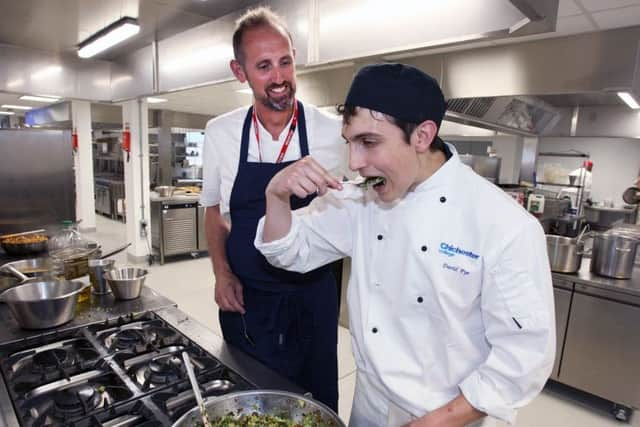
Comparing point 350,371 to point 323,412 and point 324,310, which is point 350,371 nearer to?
point 324,310

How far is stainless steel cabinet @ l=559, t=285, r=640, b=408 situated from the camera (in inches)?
103

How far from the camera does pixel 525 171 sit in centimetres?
746

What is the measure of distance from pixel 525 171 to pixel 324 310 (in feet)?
23.4

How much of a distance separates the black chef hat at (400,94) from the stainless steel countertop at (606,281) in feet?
8.04

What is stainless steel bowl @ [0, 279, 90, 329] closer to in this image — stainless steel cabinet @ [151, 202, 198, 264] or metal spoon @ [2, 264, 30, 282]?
metal spoon @ [2, 264, 30, 282]

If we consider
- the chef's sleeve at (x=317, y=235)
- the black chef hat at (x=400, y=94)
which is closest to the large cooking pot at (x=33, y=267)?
the chef's sleeve at (x=317, y=235)

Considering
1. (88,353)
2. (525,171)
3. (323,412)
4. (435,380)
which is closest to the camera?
(323,412)

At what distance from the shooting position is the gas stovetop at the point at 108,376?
0.99 metres

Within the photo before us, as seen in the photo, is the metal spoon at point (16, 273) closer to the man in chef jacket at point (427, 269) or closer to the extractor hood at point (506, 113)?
the man in chef jacket at point (427, 269)

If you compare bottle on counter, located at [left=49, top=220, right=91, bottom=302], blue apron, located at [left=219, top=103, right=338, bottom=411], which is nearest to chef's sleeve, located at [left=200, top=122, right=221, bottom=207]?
blue apron, located at [left=219, top=103, right=338, bottom=411]

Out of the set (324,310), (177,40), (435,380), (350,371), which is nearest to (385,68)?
(435,380)

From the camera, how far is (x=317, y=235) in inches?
49.4

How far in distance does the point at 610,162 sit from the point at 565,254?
5560mm

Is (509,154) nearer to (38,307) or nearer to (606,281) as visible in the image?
(606,281)
